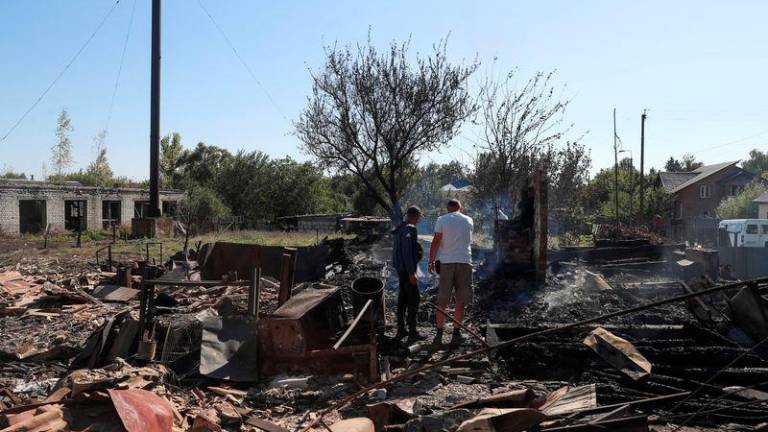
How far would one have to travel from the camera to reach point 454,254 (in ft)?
23.9

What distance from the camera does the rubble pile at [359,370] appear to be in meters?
4.39

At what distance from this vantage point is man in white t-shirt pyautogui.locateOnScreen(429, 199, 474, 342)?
7.24 m

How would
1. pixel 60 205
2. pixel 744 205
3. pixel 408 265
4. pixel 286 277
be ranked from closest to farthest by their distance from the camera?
1. pixel 286 277
2. pixel 408 265
3. pixel 60 205
4. pixel 744 205

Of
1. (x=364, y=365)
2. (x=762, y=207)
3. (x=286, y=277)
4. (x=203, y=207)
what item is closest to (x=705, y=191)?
(x=762, y=207)

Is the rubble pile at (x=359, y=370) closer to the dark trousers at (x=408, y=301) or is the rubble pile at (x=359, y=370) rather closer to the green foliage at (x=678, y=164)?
the dark trousers at (x=408, y=301)

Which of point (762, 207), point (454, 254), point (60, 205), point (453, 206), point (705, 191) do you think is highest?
point (705, 191)

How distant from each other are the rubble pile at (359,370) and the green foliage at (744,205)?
38201 millimetres

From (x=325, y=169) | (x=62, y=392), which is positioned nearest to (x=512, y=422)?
(x=62, y=392)

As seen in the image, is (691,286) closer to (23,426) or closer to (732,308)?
(732,308)

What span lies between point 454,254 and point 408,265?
0.61 meters

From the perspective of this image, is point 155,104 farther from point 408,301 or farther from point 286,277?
point 408,301

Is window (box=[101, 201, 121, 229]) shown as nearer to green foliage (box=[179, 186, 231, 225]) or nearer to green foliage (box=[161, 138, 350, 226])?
green foliage (box=[179, 186, 231, 225])

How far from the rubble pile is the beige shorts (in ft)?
1.88

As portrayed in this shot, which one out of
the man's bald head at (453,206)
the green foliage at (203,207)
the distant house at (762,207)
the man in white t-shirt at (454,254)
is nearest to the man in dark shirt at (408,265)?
the man in white t-shirt at (454,254)
